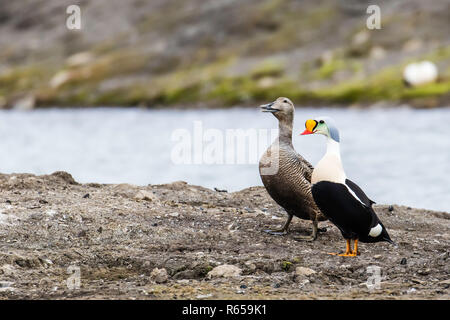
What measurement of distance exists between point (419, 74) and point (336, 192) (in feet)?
301

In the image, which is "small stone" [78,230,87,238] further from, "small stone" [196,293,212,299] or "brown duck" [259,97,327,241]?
"small stone" [196,293,212,299]

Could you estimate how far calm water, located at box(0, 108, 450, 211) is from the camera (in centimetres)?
4097

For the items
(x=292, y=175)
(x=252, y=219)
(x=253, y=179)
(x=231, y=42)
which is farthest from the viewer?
(x=231, y=42)

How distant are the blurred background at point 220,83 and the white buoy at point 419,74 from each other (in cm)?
18

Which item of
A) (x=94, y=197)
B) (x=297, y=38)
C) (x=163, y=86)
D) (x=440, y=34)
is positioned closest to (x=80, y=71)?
(x=163, y=86)

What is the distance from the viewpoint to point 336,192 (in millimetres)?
14258

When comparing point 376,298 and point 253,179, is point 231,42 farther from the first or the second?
point 376,298

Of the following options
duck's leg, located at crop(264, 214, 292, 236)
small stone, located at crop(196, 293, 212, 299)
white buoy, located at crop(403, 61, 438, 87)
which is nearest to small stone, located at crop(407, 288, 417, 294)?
small stone, located at crop(196, 293, 212, 299)

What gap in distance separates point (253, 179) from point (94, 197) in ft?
77.3

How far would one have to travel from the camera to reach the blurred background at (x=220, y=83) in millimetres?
52344

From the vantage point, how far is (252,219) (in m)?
18.0

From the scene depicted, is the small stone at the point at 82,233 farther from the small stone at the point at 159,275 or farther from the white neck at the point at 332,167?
the white neck at the point at 332,167

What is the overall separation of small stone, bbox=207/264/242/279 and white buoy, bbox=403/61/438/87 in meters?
92.3

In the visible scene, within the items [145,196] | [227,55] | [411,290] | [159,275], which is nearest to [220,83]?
[227,55]
